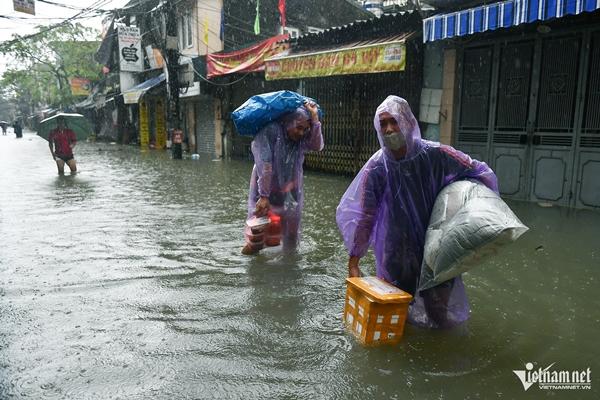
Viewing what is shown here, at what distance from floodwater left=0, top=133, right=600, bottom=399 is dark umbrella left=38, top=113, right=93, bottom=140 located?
20.0 ft

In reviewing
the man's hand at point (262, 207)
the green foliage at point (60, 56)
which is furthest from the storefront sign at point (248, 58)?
the green foliage at point (60, 56)

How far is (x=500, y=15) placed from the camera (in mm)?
6188

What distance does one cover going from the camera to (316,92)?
1192 centimetres

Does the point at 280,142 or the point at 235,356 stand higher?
the point at 280,142

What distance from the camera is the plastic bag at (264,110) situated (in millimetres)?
4031

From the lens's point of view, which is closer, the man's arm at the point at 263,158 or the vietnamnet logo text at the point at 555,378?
the vietnamnet logo text at the point at 555,378

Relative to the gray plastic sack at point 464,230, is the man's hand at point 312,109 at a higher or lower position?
higher

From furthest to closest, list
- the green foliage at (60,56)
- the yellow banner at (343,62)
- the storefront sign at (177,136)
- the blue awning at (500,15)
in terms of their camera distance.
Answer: the green foliage at (60,56), the storefront sign at (177,136), the yellow banner at (343,62), the blue awning at (500,15)

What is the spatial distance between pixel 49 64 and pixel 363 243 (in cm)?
3658

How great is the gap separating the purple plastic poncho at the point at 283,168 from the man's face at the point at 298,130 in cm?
2

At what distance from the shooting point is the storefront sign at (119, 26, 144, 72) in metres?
18.5

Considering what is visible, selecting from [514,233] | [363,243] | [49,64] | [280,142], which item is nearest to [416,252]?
[363,243]

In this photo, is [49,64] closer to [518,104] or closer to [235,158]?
[235,158]

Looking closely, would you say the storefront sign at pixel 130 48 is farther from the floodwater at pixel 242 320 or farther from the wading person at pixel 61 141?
the floodwater at pixel 242 320
